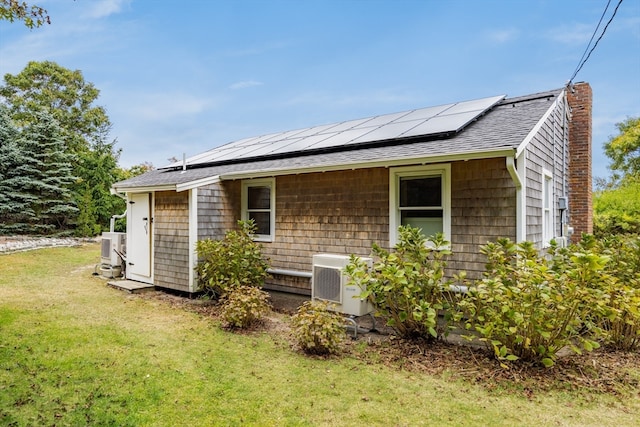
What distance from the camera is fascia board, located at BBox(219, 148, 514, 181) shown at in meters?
4.59

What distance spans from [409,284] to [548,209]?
381 cm

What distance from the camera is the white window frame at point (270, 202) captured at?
7377mm

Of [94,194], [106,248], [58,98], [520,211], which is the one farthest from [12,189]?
[520,211]

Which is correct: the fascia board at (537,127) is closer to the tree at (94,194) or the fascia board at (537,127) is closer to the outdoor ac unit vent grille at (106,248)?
the outdoor ac unit vent grille at (106,248)

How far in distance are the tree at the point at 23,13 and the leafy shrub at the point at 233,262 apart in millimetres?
3996

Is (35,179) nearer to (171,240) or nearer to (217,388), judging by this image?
(171,240)

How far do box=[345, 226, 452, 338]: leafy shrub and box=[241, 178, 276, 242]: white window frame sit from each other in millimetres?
2987

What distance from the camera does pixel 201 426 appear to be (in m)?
2.86

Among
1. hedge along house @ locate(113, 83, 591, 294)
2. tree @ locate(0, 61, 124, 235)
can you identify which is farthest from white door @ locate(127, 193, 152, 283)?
tree @ locate(0, 61, 124, 235)

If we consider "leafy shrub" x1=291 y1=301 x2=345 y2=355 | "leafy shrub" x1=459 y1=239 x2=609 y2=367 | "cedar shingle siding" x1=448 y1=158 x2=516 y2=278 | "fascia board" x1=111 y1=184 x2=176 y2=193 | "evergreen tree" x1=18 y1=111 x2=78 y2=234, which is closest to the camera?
"leafy shrub" x1=459 y1=239 x2=609 y2=367

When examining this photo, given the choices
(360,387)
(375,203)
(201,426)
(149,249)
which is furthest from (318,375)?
(149,249)

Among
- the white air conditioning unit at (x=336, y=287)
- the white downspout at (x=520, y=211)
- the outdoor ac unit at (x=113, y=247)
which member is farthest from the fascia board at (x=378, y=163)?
the outdoor ac unit at (x=113, y=247)

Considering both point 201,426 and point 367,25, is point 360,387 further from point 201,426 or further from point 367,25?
point 367,25

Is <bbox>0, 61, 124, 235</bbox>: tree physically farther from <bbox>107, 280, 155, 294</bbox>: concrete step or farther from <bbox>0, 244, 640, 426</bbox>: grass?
<bbox>0, 244, 640, 426</bbox>: grass
